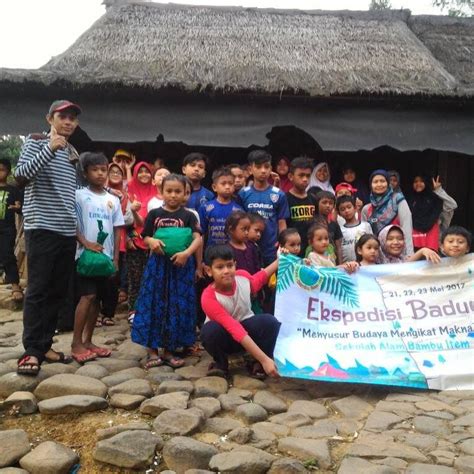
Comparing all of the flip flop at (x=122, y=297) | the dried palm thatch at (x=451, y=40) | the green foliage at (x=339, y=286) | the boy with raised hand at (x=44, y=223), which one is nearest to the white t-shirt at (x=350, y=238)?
the green foliage at (x=339, y=286)

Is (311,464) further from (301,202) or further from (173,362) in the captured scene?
(301,202)

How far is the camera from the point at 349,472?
2213mm

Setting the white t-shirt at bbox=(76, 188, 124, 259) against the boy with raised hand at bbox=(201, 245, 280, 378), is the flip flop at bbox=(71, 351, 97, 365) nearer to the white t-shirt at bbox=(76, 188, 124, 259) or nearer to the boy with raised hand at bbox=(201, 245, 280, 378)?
the white t-shirt at bbox=(76, 188, 124, 259)

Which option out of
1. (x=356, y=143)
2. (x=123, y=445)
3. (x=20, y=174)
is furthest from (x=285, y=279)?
(x=356, y=143)

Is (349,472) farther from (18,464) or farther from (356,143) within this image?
(356,143)

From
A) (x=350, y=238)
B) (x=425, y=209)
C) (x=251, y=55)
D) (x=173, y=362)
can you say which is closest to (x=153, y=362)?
(x=173, y=362)

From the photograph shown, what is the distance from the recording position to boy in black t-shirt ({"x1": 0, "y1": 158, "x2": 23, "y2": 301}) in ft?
18.3

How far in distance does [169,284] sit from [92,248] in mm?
598

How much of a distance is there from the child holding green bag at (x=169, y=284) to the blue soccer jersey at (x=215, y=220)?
328 millimetres

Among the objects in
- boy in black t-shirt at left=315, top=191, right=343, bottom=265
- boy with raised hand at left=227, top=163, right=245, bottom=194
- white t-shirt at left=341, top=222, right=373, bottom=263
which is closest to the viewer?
boy in black t-shirt at left=315, top=191, right=343, bottom=265

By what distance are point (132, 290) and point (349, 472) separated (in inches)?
122

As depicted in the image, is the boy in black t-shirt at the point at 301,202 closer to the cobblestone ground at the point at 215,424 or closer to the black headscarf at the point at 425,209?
the cobblestone ground at the point at 215,424

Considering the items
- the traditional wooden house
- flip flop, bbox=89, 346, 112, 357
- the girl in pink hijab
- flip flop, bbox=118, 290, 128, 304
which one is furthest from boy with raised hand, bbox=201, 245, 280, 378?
the traditional wooden house

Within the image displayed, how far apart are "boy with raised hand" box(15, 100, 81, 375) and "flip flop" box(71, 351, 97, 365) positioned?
1.04 ft
